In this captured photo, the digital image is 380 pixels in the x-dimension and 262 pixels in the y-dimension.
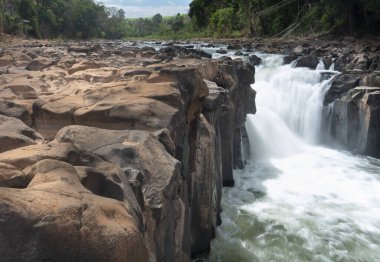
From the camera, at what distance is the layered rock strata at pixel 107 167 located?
8.54ft

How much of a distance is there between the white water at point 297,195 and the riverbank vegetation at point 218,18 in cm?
1301

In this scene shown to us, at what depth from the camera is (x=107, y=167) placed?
380 cm

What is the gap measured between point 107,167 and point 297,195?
23.3 ft

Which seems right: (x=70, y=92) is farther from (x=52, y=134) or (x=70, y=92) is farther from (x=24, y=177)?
(x=24, y=177)

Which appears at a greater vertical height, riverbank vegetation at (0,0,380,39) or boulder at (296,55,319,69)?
riverbank vegetation at (0,0,380,39)

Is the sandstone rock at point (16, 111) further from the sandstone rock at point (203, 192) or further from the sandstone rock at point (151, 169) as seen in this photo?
the sandstone rock at point (203, 192)

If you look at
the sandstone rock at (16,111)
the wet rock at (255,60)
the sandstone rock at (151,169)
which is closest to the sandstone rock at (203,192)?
the sandstone rock at (151,169)

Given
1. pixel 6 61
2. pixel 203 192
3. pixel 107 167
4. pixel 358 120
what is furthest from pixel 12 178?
pixel 358 120

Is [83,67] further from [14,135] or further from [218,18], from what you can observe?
[218,18]

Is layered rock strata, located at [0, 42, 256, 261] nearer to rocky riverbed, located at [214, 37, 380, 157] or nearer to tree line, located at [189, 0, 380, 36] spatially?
rocky riverbed, located at [214, 37, 380, 157]

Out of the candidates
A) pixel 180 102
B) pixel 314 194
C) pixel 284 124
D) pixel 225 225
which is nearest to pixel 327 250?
pixel 225 225

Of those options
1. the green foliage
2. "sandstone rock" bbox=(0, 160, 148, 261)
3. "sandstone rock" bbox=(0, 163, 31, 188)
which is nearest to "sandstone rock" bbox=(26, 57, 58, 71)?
"sandstone rock" bbox=(0, 163, 31, 188)

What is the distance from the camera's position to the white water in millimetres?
7691

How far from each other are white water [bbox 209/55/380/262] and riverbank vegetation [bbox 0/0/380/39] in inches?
512
